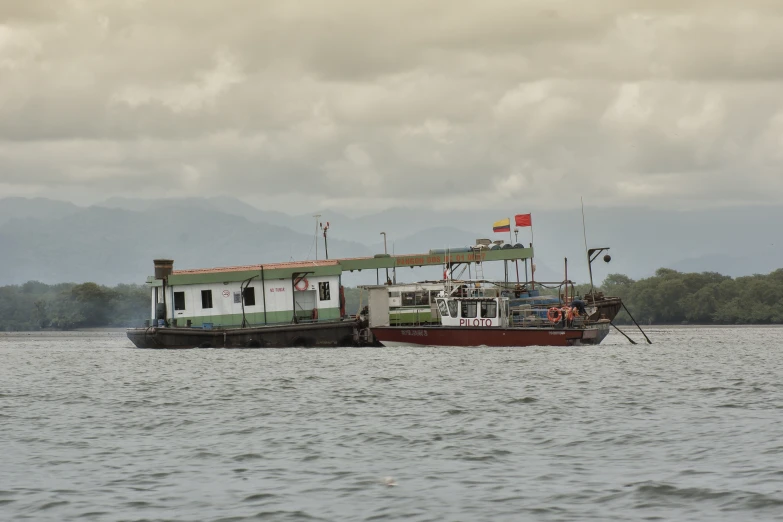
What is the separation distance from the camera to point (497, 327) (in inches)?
2399

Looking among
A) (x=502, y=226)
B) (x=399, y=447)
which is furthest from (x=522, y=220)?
(x=399, y=447)

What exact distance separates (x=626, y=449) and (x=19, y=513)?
11689 millimetres

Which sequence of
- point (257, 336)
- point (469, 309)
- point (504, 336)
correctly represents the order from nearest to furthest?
point (504, 336), point (469, 309), point (257, 336)

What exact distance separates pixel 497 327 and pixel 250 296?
19.3 m

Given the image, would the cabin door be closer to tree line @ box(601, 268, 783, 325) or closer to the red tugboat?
the red tugboat

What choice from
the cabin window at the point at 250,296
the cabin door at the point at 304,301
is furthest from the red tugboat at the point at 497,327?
the cabin window at the point at 250,296

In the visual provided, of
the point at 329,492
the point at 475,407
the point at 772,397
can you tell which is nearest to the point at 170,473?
the point at 329,492

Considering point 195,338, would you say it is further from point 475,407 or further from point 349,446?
point 349,446

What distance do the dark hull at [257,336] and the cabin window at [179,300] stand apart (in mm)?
3123

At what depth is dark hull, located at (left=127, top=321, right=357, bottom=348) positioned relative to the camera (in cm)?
6819

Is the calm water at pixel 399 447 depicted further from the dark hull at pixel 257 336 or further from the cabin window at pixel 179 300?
the cabin window at pixel 179 300

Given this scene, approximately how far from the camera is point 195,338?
7006 centimetres

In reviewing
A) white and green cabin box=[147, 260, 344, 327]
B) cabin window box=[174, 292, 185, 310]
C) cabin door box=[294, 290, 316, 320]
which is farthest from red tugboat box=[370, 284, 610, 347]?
cabin window box=[174, 292, 185, 310]

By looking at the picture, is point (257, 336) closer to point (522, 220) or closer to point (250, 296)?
point (250, 296)
